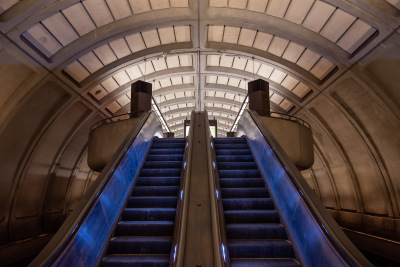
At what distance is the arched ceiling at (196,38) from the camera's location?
867 centimetres

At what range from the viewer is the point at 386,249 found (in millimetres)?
9234

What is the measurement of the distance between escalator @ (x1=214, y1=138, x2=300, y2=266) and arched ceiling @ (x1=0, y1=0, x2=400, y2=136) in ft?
23.2

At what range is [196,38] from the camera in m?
12.1

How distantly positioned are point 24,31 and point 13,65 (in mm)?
1334

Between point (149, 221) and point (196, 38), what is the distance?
398 inches

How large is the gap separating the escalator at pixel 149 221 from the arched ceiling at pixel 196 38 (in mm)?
6916

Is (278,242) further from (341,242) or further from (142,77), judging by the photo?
(142,77)

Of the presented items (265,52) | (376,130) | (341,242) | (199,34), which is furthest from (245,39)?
(341,242)

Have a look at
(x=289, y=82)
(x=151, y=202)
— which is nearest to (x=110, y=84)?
(x=289, y=82)

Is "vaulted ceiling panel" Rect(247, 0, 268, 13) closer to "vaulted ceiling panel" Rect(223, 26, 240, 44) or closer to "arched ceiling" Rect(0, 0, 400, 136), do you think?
"arched ceiling" Rect(0, 0, 400, 136)

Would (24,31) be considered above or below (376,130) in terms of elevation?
above

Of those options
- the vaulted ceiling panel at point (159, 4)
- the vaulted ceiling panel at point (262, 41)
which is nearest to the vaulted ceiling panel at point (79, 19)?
the vaulted ceiling panel at point (159, 4)

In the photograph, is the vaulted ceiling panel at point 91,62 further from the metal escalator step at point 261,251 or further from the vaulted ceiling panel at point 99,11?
the metal escalator step at point 261,251

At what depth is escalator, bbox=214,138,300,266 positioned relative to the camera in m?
3.34
